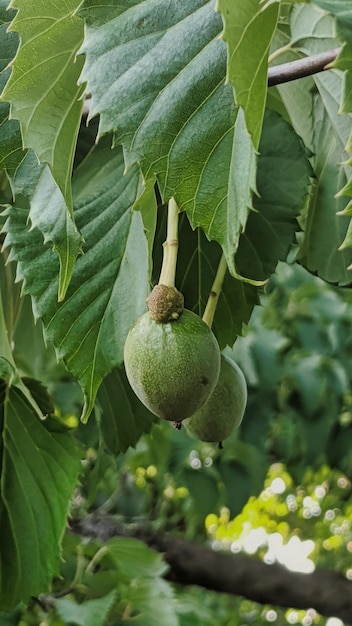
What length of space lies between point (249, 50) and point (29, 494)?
28.2 inches

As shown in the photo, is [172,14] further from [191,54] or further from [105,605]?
[105,605]

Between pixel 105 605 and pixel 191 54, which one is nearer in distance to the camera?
pixel 191 54

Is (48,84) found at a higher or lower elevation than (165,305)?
higher

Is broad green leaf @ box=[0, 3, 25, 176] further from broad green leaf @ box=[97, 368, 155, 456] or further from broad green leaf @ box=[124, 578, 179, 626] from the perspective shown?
broad green leaf @ box=[124, 578, 179, 626]

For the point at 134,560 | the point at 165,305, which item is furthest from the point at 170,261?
the point at 134,560

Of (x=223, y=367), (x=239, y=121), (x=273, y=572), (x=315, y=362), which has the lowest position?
(x=273, y=572)

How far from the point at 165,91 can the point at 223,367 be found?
28 cm

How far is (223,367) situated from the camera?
0.77m

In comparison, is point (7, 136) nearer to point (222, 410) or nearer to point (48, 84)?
point (48, 84)

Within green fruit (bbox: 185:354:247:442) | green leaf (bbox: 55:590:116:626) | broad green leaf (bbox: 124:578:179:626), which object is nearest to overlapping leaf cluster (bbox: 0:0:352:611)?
green fruit (bbox: 185:354:247:442)

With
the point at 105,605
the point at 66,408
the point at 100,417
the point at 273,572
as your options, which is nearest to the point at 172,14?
the point at 100,417

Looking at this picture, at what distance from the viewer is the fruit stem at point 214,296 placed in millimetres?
752

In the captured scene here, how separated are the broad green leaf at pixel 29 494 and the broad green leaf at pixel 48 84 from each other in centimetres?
47

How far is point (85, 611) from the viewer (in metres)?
1.42
